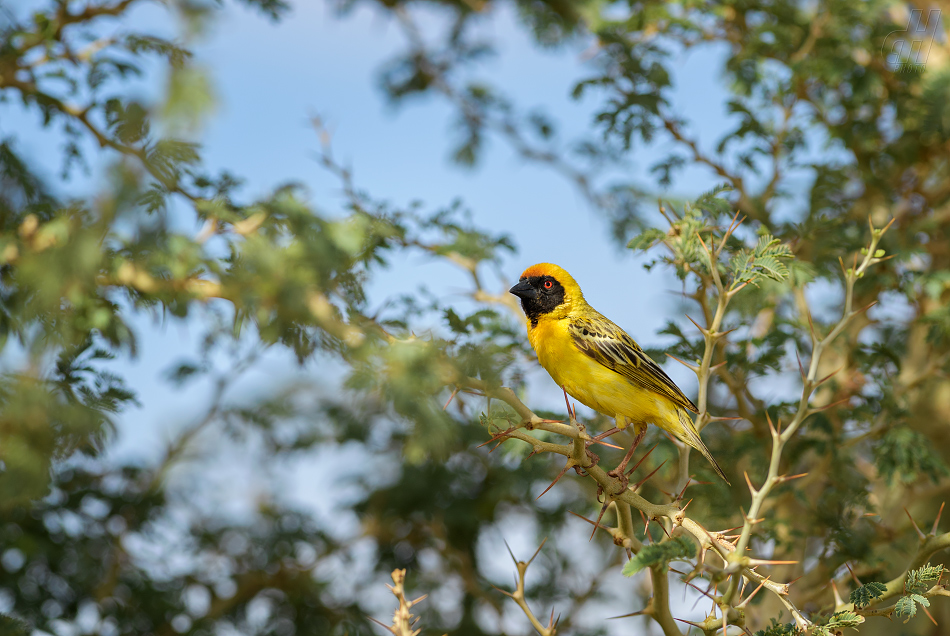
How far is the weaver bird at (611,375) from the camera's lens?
357 cm

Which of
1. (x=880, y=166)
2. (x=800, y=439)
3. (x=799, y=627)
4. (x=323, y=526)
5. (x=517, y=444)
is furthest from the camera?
(x=323, y=526)

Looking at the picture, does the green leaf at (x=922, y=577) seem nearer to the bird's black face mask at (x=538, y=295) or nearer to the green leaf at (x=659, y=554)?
the green leaf at (x=659, y=554)

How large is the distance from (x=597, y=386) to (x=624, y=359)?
0.21 meters

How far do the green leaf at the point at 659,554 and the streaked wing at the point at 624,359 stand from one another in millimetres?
1251

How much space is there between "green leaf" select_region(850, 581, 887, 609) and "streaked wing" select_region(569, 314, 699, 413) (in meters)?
1.09

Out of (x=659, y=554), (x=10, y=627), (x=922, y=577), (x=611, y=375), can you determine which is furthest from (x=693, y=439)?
(x=10, y=627)

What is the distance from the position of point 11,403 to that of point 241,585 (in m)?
3.20

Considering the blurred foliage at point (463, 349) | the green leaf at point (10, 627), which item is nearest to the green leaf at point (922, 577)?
the blurred foliage at point (463, 349)

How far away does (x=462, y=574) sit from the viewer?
5766mm

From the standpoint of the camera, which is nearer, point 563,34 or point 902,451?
point 902,451

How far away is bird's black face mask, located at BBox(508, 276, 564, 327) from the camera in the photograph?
4.02 metres

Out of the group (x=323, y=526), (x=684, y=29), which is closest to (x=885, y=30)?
(x=684, y=29)

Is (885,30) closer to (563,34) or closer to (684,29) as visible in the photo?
(684,29)

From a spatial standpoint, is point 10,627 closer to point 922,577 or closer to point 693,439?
point 693,439
